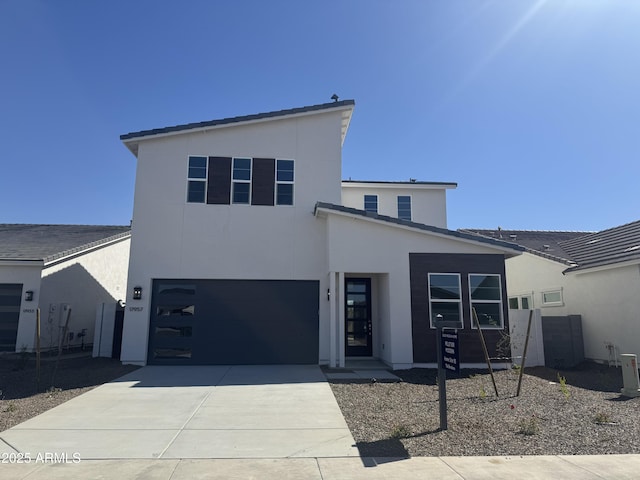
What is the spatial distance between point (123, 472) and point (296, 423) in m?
2.69

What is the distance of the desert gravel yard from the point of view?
540 cm

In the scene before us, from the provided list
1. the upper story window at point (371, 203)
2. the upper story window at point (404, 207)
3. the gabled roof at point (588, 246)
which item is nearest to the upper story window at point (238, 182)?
the upper story window at point (371, 203)

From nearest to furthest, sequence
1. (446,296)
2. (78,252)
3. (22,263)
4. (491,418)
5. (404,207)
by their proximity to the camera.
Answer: (491,418), (446,296), (22,263), (78,252), (404,207)

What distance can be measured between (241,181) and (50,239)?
30.8 ft

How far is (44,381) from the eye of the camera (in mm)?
9539

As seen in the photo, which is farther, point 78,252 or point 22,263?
point 78,252

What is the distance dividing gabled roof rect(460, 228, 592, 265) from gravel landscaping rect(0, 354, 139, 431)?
49.4 ft

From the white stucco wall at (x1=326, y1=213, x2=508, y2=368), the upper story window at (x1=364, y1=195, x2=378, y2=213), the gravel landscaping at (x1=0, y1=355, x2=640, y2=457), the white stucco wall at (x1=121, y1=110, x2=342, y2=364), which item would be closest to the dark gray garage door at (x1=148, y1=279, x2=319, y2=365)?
the white stucco wall at (x1=121, y1=110, x2=342, y2=364)

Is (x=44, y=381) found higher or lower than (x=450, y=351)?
lower

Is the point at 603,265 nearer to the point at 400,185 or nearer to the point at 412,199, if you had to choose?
the point at 412,199

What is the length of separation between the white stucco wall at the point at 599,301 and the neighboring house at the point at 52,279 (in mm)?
16048

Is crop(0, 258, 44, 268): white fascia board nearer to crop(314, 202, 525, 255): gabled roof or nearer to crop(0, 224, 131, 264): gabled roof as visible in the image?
crop(0, 224, 131, 264): gabled roof

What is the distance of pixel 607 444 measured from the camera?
5512 millimetres

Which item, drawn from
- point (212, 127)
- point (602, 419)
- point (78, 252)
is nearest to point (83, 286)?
point (78, 252)
